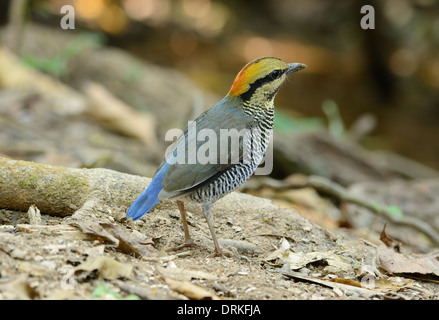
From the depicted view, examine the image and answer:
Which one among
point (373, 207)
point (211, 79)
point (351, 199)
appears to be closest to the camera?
point (373, 207)

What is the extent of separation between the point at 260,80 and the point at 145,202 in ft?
4.76

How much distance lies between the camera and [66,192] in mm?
4371

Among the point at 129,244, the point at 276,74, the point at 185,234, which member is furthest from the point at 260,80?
the point at 129,244

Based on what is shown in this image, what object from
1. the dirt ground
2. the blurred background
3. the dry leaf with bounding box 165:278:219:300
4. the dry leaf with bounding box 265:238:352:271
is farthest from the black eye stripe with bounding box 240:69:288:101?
the blurred background

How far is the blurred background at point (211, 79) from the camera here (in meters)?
8.20

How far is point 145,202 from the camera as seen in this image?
404 cm

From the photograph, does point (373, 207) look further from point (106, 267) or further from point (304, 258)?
point (106, 267)

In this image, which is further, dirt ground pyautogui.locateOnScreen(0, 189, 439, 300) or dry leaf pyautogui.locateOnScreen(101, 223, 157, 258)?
dry leaf pyautogui.locateOnScreen(101, 223, 157, 258)

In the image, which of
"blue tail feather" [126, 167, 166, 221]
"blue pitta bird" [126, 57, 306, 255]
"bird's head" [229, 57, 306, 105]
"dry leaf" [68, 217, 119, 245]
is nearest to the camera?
"dry leaf" [68, 217, 119, 245]

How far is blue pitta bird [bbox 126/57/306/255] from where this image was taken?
4188 millimetres

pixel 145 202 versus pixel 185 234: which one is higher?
pixel 145 202

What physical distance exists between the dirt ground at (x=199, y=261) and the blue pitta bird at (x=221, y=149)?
0.30 metres

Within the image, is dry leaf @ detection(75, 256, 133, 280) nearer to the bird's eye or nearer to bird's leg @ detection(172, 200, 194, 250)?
bird's leg @ detection(172, 200, 194, 250)
